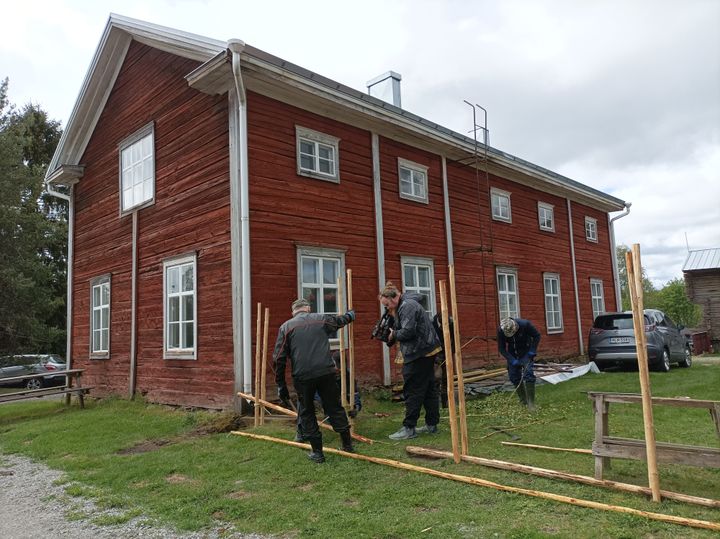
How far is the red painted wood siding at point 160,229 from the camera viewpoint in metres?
9.71

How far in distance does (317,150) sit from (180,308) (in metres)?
3.99

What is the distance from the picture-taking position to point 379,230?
1166 centimetres

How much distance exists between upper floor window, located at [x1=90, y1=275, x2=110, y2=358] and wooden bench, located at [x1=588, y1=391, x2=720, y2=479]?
35.9 feet

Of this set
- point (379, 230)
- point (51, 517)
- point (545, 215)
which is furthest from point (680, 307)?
point (51, 517)

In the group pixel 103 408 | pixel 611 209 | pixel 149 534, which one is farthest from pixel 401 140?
pixel 611 209

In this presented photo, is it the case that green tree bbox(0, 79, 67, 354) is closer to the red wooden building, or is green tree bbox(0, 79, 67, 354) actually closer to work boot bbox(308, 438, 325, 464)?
the red wooden building

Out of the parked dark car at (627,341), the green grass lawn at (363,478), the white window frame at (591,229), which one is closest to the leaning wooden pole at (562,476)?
the green grass lawn at (363,478)

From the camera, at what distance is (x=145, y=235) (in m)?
11.6

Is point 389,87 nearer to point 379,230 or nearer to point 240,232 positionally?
point 379,230

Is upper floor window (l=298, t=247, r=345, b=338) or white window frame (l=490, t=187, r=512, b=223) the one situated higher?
white window frame (l=490, t=187, r=512, b=223)

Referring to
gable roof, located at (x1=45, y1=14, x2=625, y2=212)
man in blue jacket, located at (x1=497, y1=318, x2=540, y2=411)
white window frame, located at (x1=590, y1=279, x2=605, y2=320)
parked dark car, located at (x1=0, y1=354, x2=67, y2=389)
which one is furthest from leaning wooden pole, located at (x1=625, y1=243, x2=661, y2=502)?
parked dark car, located at (x1=0, y1=354, x2=67, y2=389)

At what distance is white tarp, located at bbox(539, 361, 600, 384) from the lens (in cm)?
1187

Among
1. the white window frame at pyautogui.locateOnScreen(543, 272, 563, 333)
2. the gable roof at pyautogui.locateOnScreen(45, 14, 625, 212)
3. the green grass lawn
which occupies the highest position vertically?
the gable roof at pyautogui.locateOnScreen(45, 14, 625, 212)

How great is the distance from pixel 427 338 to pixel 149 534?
140 inches
